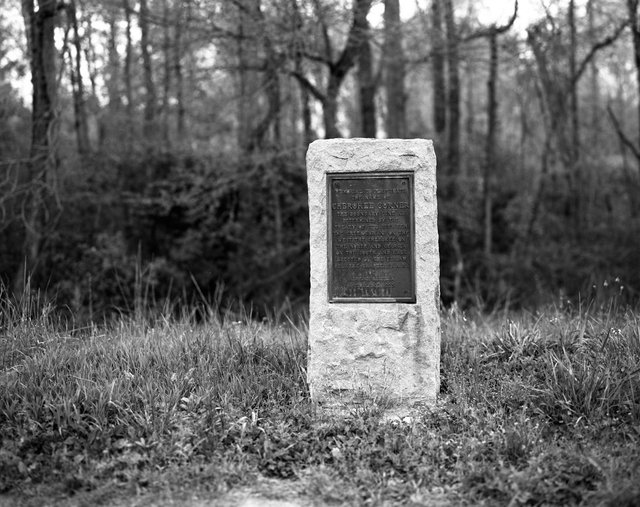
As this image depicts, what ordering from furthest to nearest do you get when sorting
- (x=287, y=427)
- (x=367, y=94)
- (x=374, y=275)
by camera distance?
(x=367, y=94) < (x=374, y=275) < (x=287, y=427)

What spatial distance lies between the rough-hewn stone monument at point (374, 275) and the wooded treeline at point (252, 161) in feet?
14.8

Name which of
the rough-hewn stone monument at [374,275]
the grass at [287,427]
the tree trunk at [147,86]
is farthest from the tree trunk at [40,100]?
the rough-hewn stone monument at [374,275]

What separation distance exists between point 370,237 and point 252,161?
7.31 meters

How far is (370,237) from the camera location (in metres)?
5.05

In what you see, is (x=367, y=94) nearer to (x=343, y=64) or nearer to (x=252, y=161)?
(x=343, y=64)

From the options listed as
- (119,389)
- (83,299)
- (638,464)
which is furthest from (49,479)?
(83,299)

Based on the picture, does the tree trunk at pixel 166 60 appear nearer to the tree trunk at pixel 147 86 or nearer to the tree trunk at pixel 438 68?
the tree trunk at pixel 147 86

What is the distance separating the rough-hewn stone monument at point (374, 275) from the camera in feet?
16.3

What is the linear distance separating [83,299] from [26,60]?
4509 mm

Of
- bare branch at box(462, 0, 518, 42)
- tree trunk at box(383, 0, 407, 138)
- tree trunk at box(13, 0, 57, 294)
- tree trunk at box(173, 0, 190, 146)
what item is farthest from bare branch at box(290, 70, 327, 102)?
tree trunk at box(13, 0, 57, 294)

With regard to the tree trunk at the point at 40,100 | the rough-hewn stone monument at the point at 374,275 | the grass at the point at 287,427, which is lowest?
the grass at the point at 287,427

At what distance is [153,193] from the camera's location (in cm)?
1229

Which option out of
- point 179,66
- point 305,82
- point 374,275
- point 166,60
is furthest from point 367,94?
point 374,275

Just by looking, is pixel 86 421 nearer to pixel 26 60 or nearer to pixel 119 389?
pixel 119 389
